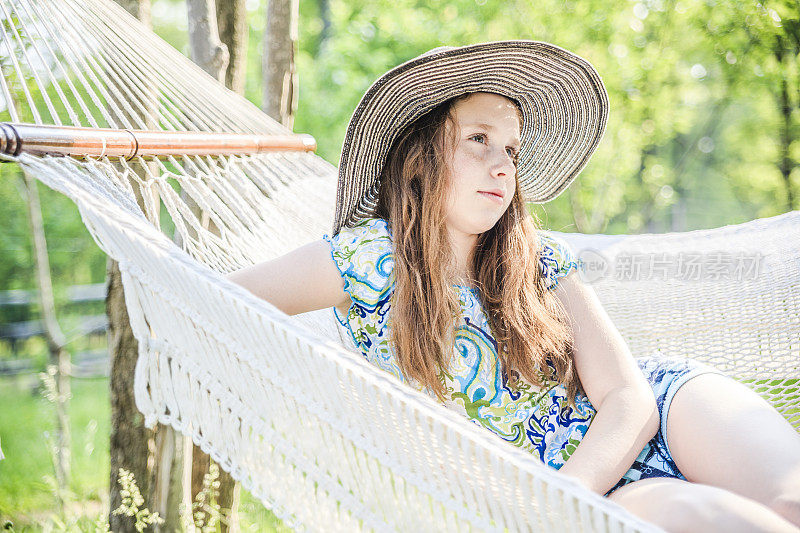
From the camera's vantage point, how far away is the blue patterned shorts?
1248 millimetres

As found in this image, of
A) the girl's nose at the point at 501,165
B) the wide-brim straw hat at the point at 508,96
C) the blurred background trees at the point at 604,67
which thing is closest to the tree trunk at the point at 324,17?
the blurred background trees at the point at 604,67

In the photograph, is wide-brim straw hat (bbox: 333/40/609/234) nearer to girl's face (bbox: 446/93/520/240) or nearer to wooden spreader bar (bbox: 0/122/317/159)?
girl's face (bbox: 446/93/520/240)

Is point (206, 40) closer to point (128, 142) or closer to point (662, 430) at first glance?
point (128, 142)

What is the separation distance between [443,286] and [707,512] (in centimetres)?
61

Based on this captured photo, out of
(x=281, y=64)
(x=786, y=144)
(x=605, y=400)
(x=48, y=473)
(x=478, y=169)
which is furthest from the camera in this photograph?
(x=786, y=144)

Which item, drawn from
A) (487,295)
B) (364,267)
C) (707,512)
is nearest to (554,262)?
(487,295)

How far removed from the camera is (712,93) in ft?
33.8

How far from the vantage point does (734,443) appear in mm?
1137

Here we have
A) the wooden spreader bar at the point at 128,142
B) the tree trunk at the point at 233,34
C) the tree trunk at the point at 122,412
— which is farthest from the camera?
the tree trunk at the point at 233,34

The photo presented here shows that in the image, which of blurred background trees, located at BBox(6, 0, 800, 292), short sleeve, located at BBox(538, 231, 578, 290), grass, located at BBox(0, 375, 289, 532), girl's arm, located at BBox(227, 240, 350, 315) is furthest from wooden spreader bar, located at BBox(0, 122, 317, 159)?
blurred background trees, located at BBox(6, 0, 800, 292)

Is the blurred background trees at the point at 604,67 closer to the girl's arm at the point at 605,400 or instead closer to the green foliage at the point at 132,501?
the green foliage at the point at 132,501

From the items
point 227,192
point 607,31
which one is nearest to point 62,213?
point 607,31

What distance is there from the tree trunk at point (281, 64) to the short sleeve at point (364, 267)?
121 cm

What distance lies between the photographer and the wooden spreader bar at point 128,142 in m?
1.18
